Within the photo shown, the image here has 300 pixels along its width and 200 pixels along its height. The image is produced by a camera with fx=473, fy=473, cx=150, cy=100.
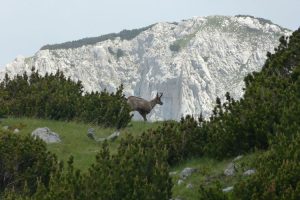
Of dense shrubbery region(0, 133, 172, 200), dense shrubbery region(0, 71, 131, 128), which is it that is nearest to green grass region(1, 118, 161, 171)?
dense shrubbery region(0, 71, 131, 128)

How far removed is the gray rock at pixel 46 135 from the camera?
1748 cm

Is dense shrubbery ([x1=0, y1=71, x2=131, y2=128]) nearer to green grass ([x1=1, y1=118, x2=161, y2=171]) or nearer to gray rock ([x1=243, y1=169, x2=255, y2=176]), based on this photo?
green grass ([x1=1, y1=118, x2=161, y2=171])

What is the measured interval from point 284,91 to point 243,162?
274 cm

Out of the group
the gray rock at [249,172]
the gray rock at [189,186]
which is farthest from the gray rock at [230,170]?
the gray rock at [189,186]

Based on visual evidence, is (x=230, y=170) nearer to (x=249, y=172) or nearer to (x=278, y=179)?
(x=249, y=172)

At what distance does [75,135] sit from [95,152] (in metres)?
2.44

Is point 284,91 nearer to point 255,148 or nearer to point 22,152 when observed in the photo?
point 255,148

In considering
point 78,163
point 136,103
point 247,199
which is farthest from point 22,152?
point 136,103

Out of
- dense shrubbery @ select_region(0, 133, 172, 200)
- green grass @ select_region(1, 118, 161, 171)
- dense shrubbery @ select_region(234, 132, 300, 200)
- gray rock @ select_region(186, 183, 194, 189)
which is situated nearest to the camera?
dense shrubbery @ select_region(234, 132, 300, 200)

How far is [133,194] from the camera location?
9750 millimetres

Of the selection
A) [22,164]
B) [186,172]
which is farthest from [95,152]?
[186,172]

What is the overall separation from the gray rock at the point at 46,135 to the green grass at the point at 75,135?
273 mm

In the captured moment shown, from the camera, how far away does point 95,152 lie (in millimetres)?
16266

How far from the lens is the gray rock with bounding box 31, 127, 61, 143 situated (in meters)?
17.5
